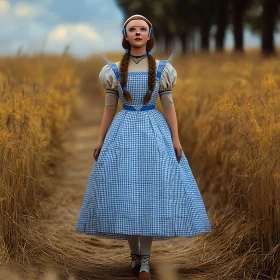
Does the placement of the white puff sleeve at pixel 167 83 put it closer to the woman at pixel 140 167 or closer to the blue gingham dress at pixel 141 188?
the woman at pixel 140 167

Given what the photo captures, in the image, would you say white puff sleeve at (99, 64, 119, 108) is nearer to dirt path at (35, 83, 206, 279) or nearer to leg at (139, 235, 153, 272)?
leg at (139, 235, 153, 272)

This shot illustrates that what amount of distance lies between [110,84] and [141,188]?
611 millimetres

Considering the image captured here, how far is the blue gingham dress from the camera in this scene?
322 cm

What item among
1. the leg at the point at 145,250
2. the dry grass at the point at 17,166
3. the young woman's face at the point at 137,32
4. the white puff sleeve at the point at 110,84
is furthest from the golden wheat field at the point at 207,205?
the young woman's face at the point at 137,32

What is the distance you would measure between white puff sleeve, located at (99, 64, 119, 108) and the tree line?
1205 cm

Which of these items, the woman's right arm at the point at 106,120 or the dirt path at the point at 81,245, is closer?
the woman's right arm at the point at 106,120

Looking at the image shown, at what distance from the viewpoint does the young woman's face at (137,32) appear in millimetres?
3408

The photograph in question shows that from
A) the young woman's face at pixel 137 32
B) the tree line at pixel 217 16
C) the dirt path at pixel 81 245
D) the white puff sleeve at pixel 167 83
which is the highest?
the tree line at pixel 217 16

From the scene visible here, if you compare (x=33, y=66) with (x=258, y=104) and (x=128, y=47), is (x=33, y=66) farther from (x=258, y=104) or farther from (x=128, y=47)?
(x=128, y=47)

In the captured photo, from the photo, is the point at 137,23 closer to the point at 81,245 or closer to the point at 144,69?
the point at 144,69

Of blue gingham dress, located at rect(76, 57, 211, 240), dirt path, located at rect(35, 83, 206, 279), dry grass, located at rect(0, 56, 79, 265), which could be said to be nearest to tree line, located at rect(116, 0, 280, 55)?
dirt path, located at rect(35, 83, 206, 279)

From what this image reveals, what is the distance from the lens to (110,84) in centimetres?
347

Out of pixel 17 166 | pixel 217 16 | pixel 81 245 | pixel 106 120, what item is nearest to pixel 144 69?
pixel 106 120

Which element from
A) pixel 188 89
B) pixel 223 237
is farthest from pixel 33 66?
pixel 223 237
